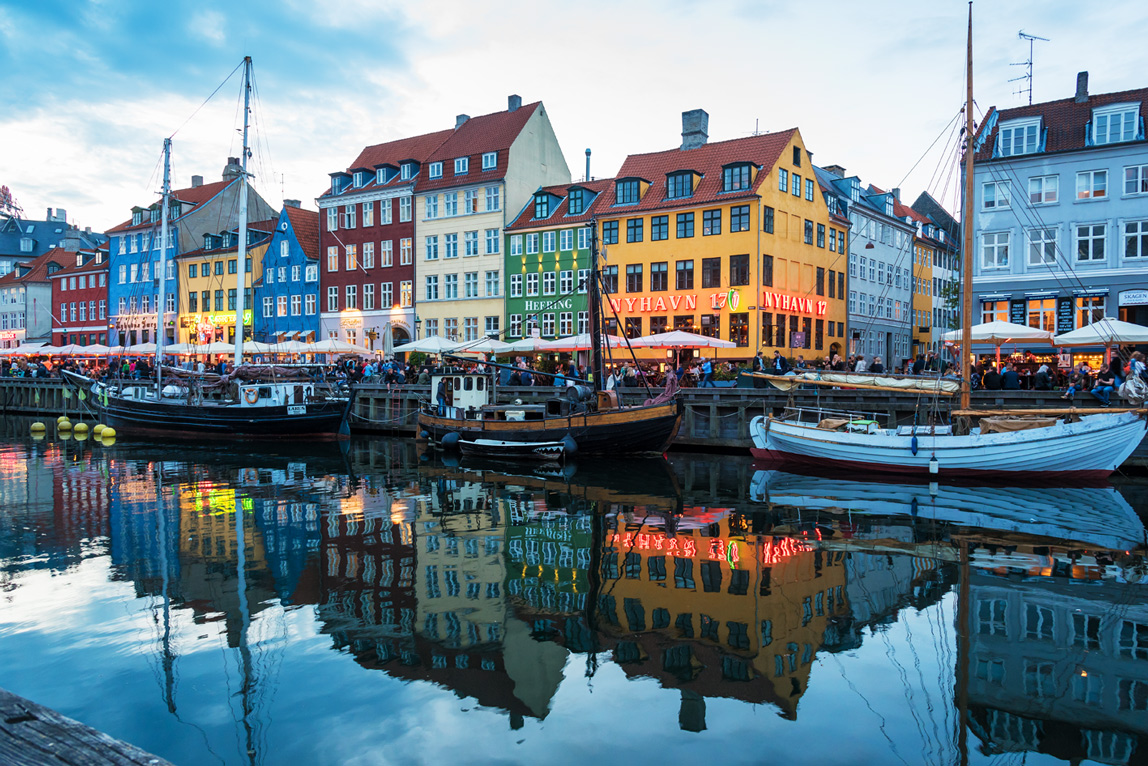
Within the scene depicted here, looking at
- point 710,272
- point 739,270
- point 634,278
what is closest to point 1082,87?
point 739,270

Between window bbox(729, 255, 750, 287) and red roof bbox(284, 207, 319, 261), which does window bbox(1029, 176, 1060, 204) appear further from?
red roof bbox(284, 207, 319, 261)

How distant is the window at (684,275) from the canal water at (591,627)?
90.3ft

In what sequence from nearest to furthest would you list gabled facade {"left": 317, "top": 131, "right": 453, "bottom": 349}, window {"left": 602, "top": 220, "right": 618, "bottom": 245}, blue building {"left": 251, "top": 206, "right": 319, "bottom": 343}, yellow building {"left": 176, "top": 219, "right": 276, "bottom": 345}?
window {"left": 602, "top": 220, "right": 618, "bottom": 245} → gabled facade {"left": 317, "top": 131, "right": 453, "bottom": 349} → blue building {"left": 251, "top": 206, "right": 319, "bottom": 343} → yellow building {"left": 176, "top": 219, "right": 276, "bottom": 345}

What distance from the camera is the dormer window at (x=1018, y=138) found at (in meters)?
40.3

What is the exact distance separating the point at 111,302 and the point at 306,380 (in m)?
48.0

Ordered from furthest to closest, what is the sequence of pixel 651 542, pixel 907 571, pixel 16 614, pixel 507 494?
pixel 507 494 < pixel 651 542 < pixel 907 571 < pixel 16 614

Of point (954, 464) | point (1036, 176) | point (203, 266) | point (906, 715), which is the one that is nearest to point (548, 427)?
point (954, 464)

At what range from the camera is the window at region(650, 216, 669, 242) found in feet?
158

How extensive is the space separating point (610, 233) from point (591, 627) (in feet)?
133

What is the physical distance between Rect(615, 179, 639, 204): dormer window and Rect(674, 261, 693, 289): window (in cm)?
492

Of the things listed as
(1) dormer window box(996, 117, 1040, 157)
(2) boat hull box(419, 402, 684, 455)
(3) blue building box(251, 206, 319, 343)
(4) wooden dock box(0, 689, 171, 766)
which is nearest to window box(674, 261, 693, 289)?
(1) dormer window box(996, 117, 1040, 157)

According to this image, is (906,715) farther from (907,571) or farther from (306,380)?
(306,380)

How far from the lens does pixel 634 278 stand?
162ft

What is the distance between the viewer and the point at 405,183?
5825cm
